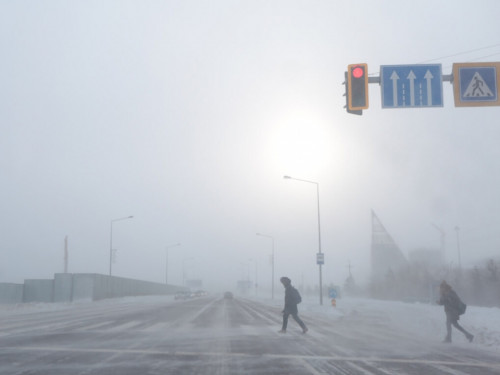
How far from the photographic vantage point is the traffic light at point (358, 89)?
1438cm

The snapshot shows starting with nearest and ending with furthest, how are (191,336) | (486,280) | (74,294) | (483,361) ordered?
(483,361)
(191,336)
(486,280)
(74,294)

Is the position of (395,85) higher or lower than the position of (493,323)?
higher

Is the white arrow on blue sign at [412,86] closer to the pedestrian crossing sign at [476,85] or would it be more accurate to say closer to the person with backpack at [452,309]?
the pedestrian crossing sign at [476,85]

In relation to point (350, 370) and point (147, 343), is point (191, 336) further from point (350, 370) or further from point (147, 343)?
point (350, 370)

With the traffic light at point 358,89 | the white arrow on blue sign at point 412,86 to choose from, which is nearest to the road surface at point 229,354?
the traffic light at point 358,89

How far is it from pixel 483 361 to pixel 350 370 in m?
3.27

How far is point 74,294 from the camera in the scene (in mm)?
58406

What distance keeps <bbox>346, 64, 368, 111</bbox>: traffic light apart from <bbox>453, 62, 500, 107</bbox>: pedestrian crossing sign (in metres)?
2.40

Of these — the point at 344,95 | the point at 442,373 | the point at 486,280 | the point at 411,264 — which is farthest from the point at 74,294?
the point at 442,373

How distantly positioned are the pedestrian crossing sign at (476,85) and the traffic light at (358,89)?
240 centimetres

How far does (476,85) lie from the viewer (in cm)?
1462

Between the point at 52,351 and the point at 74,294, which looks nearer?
the point at 52,351

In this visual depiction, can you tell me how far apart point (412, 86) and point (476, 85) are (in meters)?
1.61

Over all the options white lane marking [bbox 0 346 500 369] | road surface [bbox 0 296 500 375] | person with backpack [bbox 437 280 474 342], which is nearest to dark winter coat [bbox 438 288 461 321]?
person with backpack [bbox 437 280 474 342]
